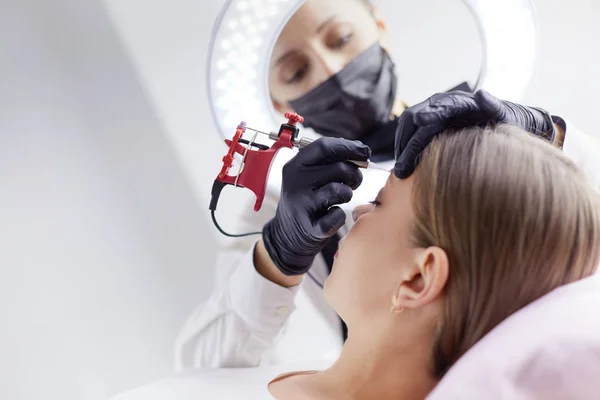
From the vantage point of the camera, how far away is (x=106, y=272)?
60.1 inches

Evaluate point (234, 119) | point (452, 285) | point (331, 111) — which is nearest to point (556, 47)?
point (331, 111)

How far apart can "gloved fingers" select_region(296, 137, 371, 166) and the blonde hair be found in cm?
18

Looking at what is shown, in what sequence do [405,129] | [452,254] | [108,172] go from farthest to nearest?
[108,172] < [405,129] < [452,254]

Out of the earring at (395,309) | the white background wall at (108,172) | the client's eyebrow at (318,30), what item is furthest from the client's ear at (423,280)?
the white background wall at (108,172)

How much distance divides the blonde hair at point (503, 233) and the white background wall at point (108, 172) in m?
1.03

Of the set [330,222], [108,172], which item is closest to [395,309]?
[330,222]

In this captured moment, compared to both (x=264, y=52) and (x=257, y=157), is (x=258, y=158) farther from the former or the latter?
(x=264, y=52)

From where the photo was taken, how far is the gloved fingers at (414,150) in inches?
31.8

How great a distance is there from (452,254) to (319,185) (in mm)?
257


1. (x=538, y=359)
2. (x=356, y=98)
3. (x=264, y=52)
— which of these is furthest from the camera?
(x=356, y=98)

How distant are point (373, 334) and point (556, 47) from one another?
1361mm

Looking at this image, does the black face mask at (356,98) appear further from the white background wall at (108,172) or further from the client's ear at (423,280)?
the client's ear at (423,280)

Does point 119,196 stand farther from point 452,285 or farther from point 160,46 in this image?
point 452,285

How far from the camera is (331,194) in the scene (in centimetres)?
87
